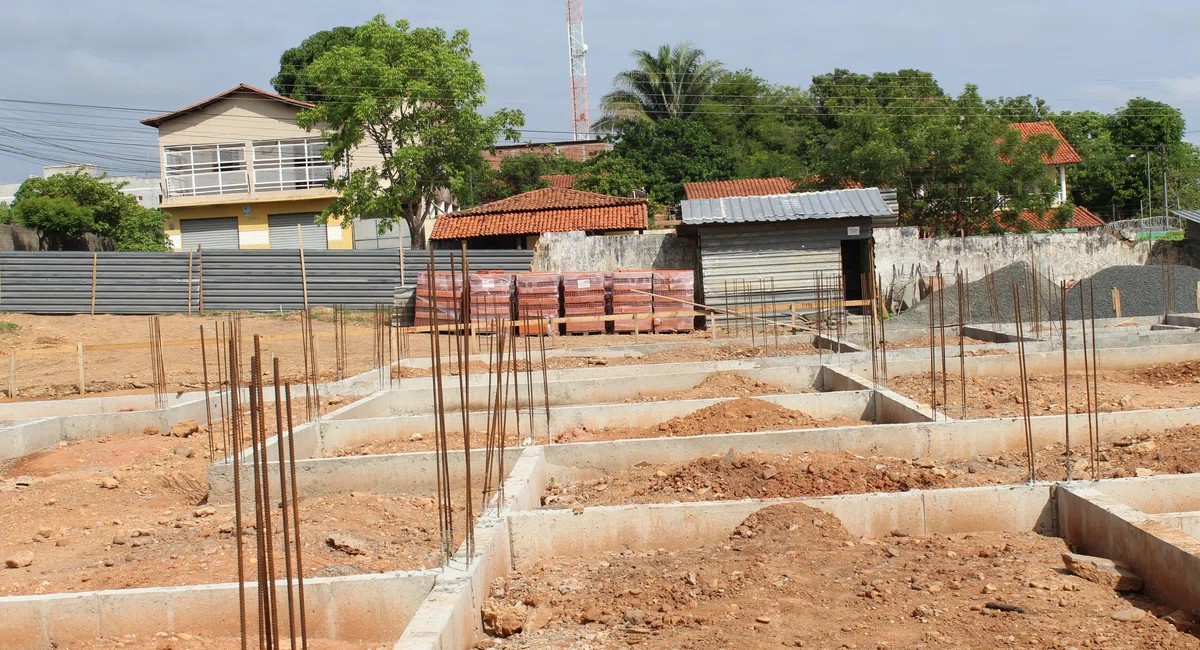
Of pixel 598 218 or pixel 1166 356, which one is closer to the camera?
pixel 1166 356

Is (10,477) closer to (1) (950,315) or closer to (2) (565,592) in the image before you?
(2) (565,592)

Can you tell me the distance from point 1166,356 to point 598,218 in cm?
1476

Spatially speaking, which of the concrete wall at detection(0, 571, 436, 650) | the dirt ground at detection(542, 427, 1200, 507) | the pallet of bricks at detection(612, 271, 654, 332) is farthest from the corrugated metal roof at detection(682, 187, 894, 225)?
the concrete wall at detection(0, 571, 436, 650)

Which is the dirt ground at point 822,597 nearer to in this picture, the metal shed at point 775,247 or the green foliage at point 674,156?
the metal shed at point 775,247

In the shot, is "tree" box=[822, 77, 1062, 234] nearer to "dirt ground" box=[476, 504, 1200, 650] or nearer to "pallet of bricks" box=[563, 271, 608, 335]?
"pallet of bricks" box=[563, 271, 608, 335]

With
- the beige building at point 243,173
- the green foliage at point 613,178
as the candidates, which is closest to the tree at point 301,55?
the beige building at point 243,173

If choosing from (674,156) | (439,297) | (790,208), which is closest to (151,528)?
A: (439,297)

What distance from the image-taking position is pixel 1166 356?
390 inches

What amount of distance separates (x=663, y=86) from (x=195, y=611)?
3404 cm

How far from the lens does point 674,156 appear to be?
31844 mm

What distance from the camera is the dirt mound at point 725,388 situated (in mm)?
9312

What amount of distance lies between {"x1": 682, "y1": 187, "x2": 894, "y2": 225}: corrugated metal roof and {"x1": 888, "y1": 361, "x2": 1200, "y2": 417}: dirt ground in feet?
28.2

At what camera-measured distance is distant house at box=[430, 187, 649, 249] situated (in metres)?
23.0

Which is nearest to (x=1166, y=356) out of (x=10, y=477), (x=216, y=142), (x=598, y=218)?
(x=10, y=477)
